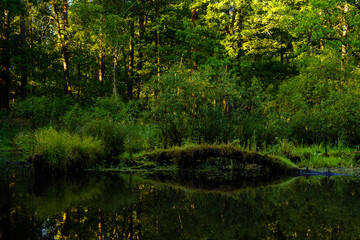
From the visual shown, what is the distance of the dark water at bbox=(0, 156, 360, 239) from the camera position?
3465mm

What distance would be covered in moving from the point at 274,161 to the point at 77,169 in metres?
5.12

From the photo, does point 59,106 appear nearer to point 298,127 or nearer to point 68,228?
point 298,127

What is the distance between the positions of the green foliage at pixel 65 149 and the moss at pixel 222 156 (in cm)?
168

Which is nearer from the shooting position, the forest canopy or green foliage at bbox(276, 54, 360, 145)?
the forest canopy

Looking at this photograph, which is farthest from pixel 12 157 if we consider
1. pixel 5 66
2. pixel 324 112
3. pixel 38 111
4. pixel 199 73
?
pixel 5 66

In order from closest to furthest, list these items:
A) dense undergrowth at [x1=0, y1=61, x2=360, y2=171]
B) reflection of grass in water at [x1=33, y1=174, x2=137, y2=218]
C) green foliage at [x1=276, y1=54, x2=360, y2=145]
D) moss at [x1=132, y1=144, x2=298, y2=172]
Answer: reflection of grass in water at [x1=33, y1=174, x2=137, y2=218], moss at [x1=132, y1=144, x2=298, y2=172], dense undergrowth at [x1=0, y1=61, x2=360, y2=171], green foliage at [x1=276, y1=54, x2=360, y2=145]

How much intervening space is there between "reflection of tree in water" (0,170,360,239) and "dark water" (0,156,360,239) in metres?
0.01

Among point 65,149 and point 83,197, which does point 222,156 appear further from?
point 83,197

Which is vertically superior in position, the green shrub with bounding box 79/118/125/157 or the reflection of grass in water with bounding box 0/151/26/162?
the green shrub with bounding box 79/118/125/157

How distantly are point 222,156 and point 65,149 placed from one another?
3.94 m

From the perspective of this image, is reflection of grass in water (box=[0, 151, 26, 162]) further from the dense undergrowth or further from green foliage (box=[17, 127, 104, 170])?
green foliage (box=[17, 127, 104, 170])

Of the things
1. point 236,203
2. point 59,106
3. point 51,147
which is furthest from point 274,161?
point 59,106

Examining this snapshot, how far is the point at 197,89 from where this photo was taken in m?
10.0

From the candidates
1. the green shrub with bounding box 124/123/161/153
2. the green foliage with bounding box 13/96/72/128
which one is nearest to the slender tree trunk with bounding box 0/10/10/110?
the green foliage with bounding box 13/96/72/128
